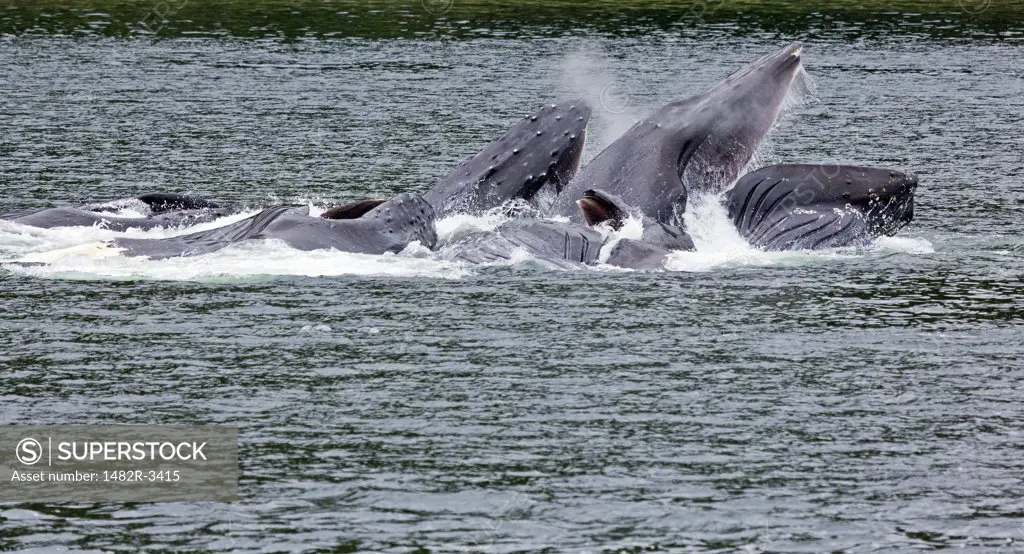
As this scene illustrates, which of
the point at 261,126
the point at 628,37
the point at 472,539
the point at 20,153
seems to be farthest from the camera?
the point at 628,37

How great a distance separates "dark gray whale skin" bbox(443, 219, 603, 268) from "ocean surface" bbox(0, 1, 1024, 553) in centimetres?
36

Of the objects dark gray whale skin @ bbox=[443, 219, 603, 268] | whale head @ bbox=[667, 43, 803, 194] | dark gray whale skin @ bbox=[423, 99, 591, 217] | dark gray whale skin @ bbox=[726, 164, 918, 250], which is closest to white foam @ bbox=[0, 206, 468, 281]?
dark gray whale skin @ bbox=[443, 219, 603, 268]

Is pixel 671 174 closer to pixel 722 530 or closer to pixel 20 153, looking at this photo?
pixel 722 530

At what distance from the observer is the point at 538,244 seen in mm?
23344

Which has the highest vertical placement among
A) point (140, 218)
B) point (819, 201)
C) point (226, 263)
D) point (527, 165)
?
point (527, 165)

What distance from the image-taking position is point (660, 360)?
18.1 metres

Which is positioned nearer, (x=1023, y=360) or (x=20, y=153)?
(x=1023, y=360)

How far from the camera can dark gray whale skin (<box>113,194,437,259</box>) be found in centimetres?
2302

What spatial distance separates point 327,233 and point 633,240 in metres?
4.29

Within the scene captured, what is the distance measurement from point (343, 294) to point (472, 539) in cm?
845

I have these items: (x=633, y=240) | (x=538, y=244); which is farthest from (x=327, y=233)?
(x=633, y=240)

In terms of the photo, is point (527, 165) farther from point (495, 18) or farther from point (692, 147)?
point (495, 18)

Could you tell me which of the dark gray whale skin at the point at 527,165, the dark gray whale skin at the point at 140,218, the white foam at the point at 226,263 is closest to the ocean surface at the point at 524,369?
the white foam at the point at 226,263

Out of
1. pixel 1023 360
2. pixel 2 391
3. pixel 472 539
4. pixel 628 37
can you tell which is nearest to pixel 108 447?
pixel 2 391
